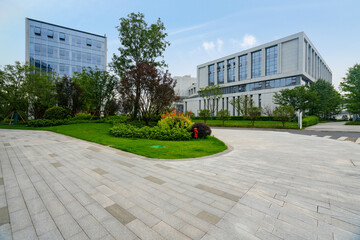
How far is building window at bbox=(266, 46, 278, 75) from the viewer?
42094 mm

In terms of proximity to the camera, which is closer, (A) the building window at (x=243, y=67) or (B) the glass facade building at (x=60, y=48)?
(B) the glass facade building at (x=60, y=48)

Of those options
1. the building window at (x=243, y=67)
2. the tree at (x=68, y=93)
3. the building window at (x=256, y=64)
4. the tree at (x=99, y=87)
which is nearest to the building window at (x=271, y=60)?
the building window at (x=256, y=64)

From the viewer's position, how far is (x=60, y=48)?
138ft

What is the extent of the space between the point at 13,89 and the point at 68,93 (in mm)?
6091

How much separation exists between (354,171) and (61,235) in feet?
22.3

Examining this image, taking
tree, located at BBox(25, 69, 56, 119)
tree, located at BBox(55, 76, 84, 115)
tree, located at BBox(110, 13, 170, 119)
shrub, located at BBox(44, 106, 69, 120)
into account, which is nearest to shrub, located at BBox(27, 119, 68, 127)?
shrub, located at BBox(44, 106, 69, 120)

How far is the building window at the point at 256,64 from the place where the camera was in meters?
45.3

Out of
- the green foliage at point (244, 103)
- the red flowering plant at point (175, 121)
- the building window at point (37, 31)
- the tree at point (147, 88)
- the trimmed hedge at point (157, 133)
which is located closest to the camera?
the trimmed hedge at point (157, 133)

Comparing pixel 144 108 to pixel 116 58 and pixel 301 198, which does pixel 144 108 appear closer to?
pixel 116 58

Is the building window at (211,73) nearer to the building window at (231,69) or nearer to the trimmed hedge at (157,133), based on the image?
the building window at (231,69)

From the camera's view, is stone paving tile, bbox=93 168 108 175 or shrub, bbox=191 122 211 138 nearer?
stone paving tile, bbox=93 168 108 175

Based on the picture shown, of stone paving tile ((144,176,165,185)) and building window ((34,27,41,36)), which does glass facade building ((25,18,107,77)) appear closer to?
building window ((34,27,41,36))

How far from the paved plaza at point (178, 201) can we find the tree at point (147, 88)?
1000 centimetres

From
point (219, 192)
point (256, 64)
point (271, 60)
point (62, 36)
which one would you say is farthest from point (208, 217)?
point (62, 36)
